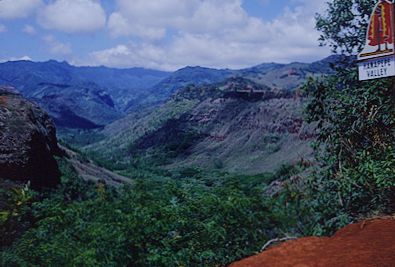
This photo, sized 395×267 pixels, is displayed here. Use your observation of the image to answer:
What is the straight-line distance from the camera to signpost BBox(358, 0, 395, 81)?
5.31 meters

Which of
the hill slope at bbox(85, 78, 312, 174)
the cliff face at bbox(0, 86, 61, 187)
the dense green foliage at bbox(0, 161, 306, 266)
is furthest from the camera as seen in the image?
the hill slope at bbox(85, 78, 312, 174)

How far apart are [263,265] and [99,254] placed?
14.2 ft

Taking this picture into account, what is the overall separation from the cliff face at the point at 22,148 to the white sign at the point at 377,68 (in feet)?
72.8

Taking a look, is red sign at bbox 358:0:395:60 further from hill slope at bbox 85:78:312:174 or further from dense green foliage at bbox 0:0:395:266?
hill slope at bbox 85:78:312:174

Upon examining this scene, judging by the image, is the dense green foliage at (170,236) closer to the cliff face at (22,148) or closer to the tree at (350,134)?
the tree at (350,134)

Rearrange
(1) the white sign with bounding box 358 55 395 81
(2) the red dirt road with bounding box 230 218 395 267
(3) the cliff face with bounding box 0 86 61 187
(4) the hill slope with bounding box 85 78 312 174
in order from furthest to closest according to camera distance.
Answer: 1. (4) the hill slope with bounding box 85 78 312 174
2. (3) the cliff face with bounding box 0 86 61 187
3. (2) the red dirt road with bounding box 230 218 395 267
4. (1) the white sign with bounding box 358 55 395 81

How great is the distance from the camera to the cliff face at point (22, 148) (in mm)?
26891

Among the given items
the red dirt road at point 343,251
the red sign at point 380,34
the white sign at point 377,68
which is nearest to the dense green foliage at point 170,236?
the red dirt road at point 343,251

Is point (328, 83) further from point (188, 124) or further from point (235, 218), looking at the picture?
point (188, 124)

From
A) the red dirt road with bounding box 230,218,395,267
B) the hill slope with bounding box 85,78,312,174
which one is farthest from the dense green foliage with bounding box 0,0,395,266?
the hill slope with bounding box 85,78,312,174

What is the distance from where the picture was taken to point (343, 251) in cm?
745

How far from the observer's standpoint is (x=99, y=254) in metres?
10.6

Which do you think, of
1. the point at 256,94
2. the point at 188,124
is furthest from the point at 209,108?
the point at 256,94

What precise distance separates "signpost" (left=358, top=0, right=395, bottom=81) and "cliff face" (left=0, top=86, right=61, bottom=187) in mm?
22247
